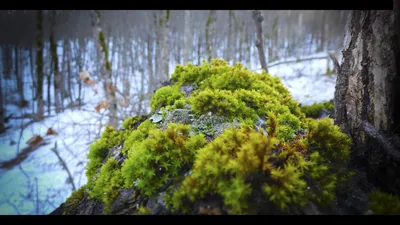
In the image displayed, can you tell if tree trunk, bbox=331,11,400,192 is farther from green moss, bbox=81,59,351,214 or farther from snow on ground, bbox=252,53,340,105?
snow on ground, bbox=252,53,340,105

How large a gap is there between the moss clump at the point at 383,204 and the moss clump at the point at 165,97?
69.2 inches

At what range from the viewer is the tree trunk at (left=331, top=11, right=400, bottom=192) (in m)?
1.63

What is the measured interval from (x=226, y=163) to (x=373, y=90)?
136cm

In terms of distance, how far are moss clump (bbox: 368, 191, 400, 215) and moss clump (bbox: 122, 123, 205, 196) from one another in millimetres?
1056

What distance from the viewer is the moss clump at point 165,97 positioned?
2.46 meters

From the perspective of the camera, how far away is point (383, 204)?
1313mm

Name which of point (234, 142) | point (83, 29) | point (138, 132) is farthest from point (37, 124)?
point (234, 142)

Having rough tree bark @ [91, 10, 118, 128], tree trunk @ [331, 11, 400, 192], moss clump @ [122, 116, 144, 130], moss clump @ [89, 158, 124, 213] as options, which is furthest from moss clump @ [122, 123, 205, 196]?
rough tree bark @ [91, 10, 118, 128]

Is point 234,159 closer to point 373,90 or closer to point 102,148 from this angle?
point 373,90

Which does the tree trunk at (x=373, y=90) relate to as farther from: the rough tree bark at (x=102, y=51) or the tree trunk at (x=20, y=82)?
the tree trunk at (x=20, y=82)

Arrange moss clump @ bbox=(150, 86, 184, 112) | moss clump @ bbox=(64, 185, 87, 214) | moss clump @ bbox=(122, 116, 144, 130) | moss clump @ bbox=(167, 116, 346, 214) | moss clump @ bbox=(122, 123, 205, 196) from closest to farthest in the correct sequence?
moss clump @ bbox=(167, 116, 346, 214) < moss clump @ bbox=(122, 123, 205, 196) < moss clump @ bbox=(64, 185, 87, 214) < moss clump @ bbox=(150, 86, 184, 112) < moss clump @ bbox=(122, 116, 144, 130)

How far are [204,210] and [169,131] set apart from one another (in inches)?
22.9

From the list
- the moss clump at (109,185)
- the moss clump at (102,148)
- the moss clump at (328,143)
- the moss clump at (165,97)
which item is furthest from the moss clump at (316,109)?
the moss clump at (109,185)
